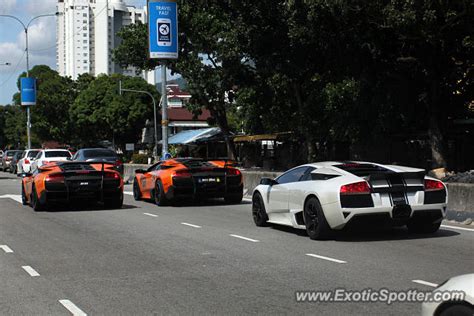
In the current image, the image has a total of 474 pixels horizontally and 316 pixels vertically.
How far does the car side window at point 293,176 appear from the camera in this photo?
11898 millimetres

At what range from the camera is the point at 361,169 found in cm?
1106

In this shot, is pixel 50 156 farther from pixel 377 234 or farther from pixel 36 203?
pixel 377 234

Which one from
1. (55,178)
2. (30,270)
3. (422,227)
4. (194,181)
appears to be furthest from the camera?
(194,181)

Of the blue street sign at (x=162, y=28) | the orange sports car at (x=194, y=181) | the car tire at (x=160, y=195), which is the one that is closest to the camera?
the orange sports car at (x=194, y=181)

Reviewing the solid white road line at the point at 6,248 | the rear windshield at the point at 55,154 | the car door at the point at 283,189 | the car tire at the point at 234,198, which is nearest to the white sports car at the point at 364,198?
the car door at the point at 283,189

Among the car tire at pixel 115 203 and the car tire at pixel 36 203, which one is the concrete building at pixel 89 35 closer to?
the car tire at pixel 115 203

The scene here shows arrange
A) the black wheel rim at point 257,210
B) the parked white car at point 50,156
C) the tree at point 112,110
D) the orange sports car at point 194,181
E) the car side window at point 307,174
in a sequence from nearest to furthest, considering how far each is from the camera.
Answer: the car side window at point 307,174 < the black wheel rim at point 257,210 < the orange sports car at point 194,181 < the parked white car at point 50,156 < the tree at point 112,110

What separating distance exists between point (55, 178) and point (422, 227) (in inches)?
376

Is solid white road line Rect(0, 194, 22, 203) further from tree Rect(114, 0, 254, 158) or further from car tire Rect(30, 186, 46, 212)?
tree Rect(114, 0, 254, 158)

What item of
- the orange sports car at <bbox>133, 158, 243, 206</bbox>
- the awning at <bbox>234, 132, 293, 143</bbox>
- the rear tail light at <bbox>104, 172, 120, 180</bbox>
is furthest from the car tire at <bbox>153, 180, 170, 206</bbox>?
the awning at <bbox>234, 132, 293, 143</bbox>

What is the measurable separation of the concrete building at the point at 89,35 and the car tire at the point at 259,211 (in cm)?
15068

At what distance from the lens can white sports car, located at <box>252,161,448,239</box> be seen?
10.3 metres

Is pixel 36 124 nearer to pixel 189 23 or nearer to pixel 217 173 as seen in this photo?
pixel 189 23

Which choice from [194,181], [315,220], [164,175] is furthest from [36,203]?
[315,220]
